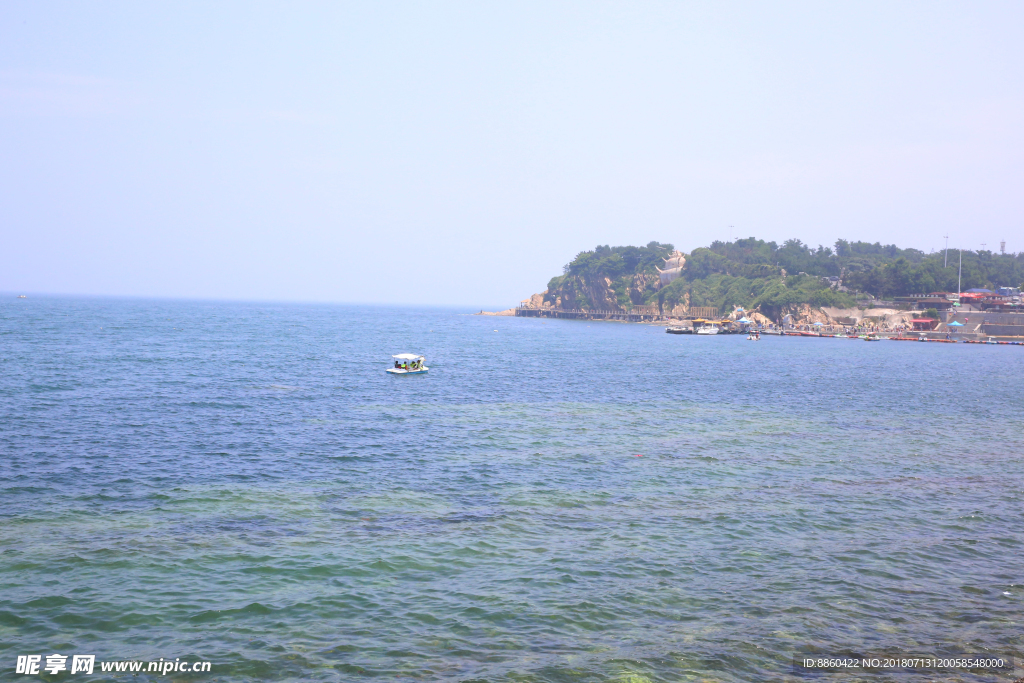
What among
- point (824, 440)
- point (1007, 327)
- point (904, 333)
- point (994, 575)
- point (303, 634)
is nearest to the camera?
point (303, 634)

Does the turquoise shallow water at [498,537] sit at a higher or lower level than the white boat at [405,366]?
lower

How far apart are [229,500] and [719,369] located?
7091 cm

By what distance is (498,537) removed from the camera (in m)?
20.6

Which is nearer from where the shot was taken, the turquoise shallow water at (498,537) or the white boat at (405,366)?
the turquoise shallow water at (498,537)

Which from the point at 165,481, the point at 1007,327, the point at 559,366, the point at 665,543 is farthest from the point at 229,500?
the point at 1007,327

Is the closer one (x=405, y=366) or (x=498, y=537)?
(x=498, y=537)

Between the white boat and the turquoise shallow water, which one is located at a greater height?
the white boat

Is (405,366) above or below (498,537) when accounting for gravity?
above

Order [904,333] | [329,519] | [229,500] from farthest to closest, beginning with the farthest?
[904,333] < [229,500] < [329,519]

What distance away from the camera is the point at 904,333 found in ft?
606

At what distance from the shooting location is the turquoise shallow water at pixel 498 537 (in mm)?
14078

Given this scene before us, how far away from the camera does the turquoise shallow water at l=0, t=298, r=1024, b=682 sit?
554 inches

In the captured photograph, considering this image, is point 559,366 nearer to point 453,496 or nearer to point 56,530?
point 453,496

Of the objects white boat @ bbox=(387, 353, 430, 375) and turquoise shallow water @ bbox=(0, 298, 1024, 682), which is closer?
turquoise shallow water @ bbox=(0, 298, 1024, 682)
